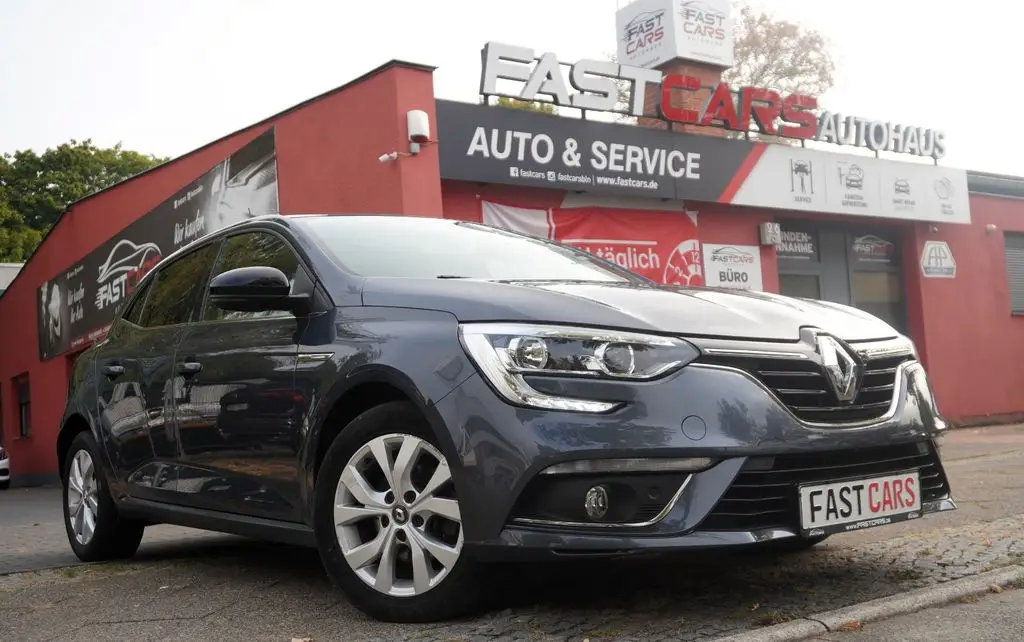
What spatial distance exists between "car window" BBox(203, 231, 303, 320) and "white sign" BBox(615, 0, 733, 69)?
20779mm

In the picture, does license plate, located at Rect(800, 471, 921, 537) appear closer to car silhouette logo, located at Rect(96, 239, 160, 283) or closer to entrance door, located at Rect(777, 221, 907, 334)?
car silhouette logo, located at Rect(96, 239, 160, 283)

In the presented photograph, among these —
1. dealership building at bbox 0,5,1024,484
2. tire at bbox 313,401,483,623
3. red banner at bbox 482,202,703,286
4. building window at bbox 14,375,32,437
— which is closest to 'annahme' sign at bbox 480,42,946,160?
dealership building at bbox 0,5,1024,484

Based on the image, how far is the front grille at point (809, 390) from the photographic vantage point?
3.27 meters

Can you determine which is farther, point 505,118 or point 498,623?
point 505,118

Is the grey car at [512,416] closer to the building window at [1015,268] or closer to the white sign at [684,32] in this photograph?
the building window at [1015,268]

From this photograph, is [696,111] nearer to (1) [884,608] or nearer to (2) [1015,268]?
(2) [1015,268]

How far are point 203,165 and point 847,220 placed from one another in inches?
390

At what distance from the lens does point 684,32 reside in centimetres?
2436

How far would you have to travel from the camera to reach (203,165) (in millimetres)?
14305

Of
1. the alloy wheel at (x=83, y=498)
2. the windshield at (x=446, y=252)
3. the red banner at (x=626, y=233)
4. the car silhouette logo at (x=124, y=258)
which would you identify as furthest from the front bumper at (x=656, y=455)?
the car silhouette logo at (x=124, y=258)

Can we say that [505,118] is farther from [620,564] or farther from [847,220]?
[620,564]

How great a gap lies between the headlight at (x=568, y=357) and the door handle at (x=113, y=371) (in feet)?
8.72

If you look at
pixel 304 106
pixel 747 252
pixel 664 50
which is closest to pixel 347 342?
pixel 304 106

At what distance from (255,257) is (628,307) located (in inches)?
74.3
